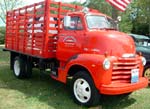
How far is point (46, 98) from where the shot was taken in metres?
8.82

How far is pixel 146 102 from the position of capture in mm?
8578

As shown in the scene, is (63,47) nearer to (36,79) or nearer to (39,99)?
(39,99)

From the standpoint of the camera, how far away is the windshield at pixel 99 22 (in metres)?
8.79

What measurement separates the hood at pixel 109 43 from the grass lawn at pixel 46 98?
135 centimetres

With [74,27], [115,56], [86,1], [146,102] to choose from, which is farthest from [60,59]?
[86,1]

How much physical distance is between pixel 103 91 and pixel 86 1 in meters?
37.0

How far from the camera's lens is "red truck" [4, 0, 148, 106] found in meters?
7.78

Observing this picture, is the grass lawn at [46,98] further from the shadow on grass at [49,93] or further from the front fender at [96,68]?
the front fender at [96,68]

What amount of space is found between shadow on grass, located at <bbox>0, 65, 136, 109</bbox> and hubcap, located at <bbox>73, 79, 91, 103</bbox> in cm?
22

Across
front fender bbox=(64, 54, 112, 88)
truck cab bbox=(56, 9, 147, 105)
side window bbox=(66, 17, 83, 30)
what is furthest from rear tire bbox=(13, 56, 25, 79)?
front fender bbox=(64, 54, 112, 88)

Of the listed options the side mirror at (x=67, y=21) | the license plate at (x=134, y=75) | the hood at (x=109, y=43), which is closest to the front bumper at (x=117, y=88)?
the license plate at (x=134, y=75)

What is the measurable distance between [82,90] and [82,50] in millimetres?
1053

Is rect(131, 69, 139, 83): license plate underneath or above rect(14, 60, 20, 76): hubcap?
above

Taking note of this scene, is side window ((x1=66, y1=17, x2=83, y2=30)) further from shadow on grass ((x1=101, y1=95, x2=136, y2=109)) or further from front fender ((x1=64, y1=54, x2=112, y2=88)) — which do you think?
shadow on grass ((x1=101, y1=95, x2=136, y2=109))
